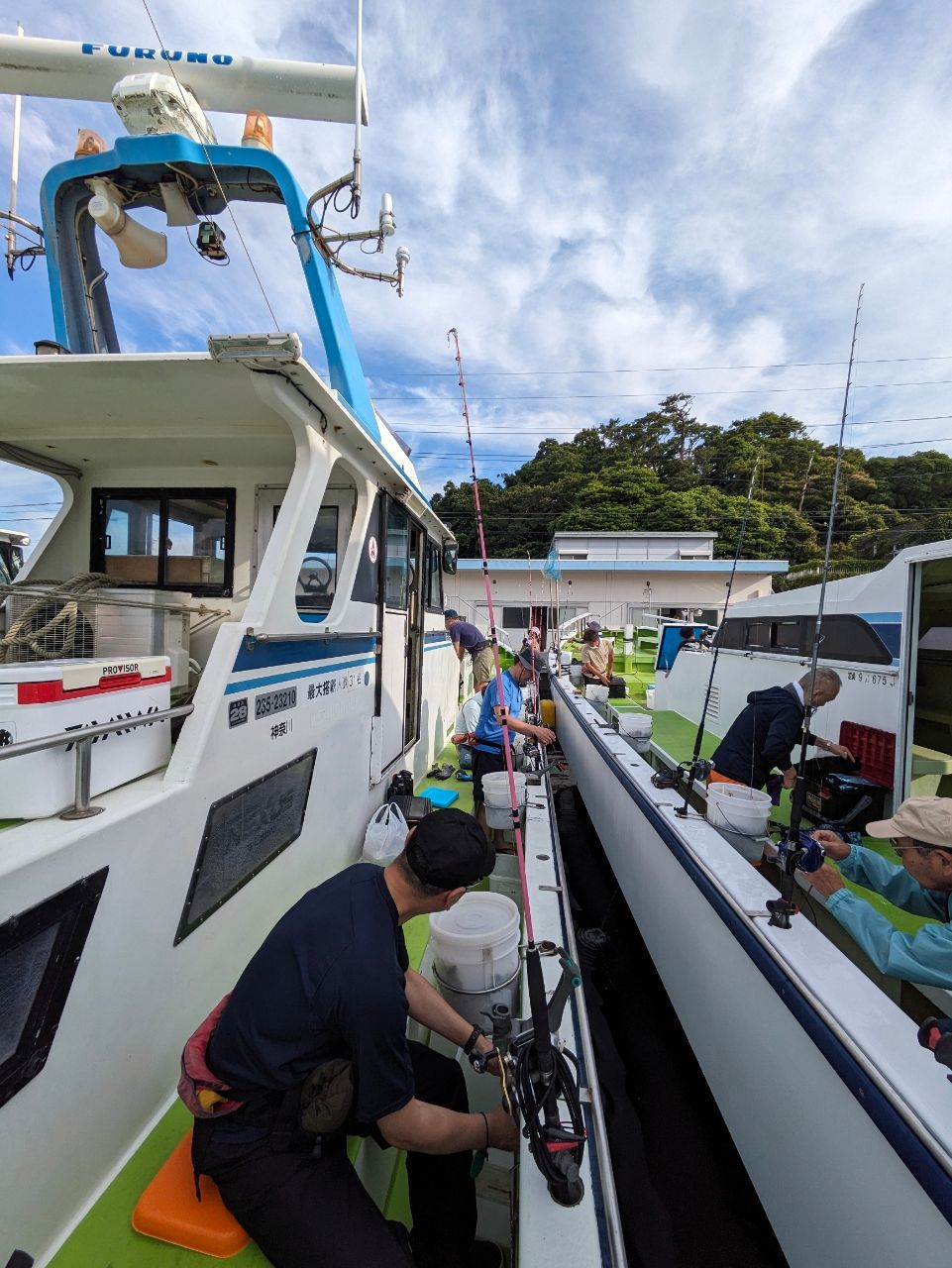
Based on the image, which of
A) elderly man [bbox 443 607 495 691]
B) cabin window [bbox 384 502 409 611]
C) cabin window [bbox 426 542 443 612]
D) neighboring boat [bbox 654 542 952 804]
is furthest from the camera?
elderly man [bbox 443 607 495 691]

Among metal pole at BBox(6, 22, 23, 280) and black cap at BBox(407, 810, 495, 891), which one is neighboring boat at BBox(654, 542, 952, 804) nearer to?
black cap at BBox(407, 810, 495, 891)

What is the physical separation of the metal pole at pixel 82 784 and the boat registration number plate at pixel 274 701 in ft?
2.52

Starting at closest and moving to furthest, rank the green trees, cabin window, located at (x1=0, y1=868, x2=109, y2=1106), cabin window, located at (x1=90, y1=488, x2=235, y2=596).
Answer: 1. cabin window, located at (x1=0, y1=868, x2=109, y2=1106)
2. cabin window, located at (x1=90, y1=488, x2=235, y2=596)
3. the green trees

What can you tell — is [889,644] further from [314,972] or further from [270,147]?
[270,147]

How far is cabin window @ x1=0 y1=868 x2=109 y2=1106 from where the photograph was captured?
1.24 meters

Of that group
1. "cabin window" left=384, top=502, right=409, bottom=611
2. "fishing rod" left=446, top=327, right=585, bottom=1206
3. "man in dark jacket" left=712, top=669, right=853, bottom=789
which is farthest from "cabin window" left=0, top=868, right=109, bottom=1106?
"man in dark jacket" left=712, top=669, right=853, bottom=789

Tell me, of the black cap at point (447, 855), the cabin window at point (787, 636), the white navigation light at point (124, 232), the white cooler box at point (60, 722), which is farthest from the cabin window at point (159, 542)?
the cabin window at point (787, 636)

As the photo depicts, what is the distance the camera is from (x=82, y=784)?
1.49 m

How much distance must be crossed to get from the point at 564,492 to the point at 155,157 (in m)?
41.3

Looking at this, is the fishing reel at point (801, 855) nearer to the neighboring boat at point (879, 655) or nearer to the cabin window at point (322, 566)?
the neighboring boat at point (879, 655)

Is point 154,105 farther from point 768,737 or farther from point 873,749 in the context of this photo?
point 873,749

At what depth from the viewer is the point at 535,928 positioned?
2438 mm

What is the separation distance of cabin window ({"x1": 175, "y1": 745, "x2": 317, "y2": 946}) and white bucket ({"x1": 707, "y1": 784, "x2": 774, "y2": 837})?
2112 millimetres

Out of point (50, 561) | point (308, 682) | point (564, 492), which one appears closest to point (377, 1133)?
point (308, 682)
